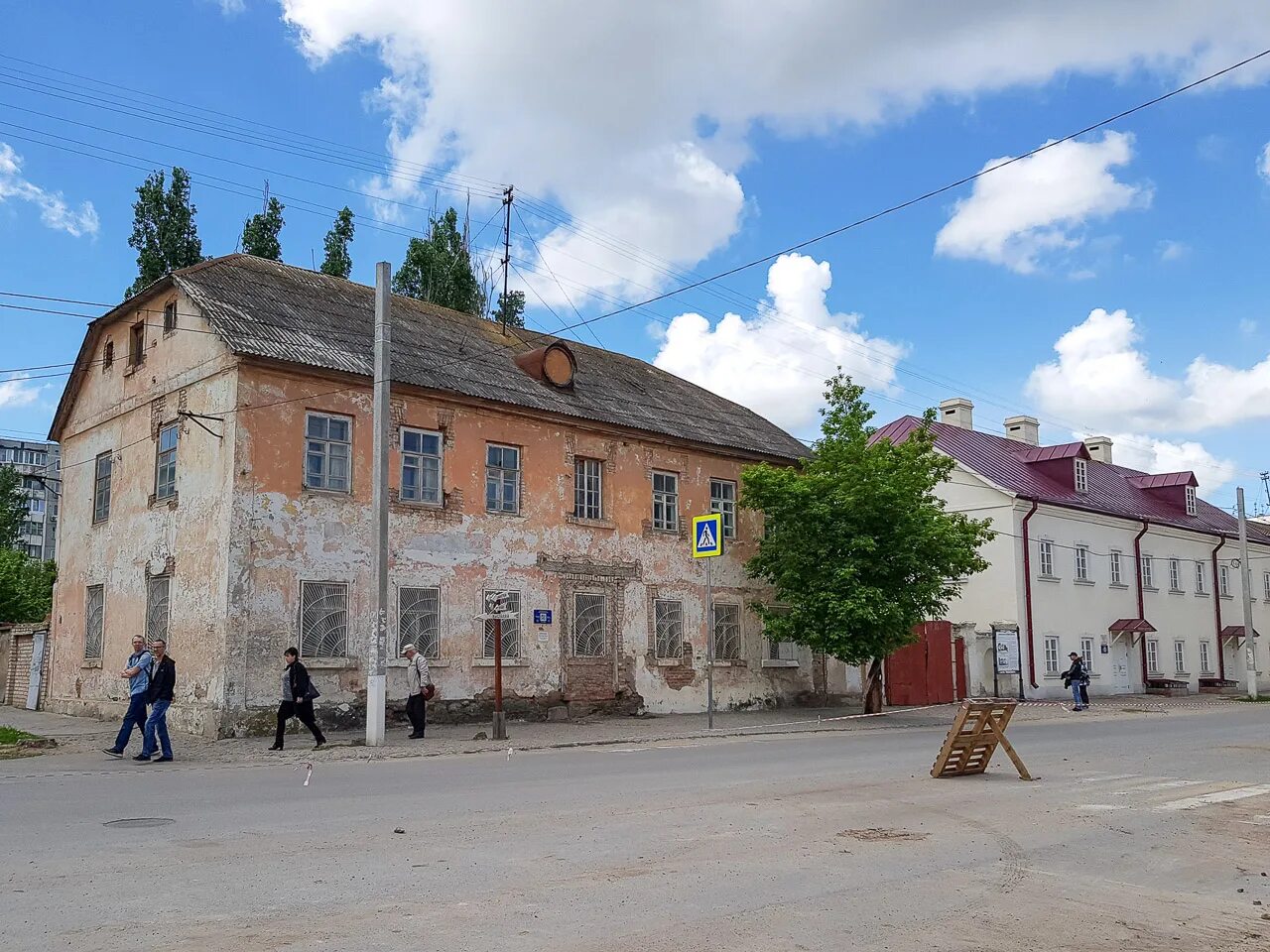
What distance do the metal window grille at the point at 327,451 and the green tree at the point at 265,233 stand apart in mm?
19525

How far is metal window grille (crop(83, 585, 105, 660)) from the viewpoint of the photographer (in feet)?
74.9

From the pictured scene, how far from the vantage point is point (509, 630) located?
72.7ft

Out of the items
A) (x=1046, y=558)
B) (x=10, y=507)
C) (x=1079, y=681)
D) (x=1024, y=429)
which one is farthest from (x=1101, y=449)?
(x=10, y=507)

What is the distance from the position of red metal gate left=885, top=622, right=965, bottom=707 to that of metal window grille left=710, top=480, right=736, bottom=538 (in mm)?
5672

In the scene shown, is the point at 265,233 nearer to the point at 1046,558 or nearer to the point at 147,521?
the point at 147,521

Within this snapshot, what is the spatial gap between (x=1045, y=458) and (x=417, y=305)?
77.7ft

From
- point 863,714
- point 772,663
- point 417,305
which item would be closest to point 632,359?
point 417,305

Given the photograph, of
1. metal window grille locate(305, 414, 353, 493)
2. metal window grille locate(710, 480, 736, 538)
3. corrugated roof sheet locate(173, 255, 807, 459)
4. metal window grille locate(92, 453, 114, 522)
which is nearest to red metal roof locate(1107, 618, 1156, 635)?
corrugated roof sheet locate(173, 255, 807, 459)

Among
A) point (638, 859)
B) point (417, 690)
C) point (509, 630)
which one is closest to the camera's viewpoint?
point (638, 859)

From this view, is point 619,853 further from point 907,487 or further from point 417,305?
point 417,305

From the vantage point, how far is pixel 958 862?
24.7ft

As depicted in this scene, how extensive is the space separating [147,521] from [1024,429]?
33220 millimetres

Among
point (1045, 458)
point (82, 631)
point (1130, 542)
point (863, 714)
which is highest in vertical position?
point (1045, 458)

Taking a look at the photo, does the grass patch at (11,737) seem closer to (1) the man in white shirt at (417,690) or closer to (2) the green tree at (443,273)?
(1) the man in white shirt at (417,690)
